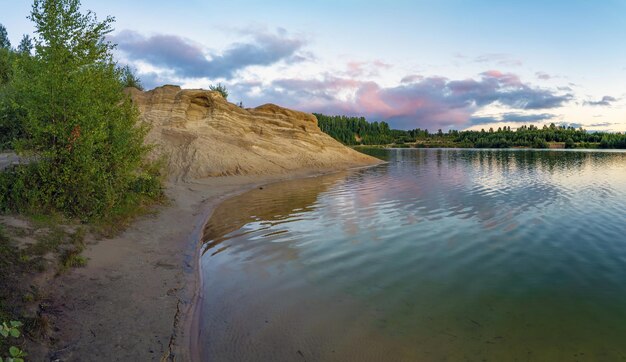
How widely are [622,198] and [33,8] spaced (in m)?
32.3

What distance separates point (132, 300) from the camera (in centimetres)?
856

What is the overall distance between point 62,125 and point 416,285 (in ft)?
41.0

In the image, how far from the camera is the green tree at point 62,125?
39.3 ft

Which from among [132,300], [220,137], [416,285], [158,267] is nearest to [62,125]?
[158,267]

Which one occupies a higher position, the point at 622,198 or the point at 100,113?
the point at 100,113

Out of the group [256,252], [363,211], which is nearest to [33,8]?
[256,252]

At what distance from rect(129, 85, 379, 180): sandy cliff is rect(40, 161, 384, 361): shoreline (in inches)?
769

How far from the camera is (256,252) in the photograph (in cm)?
1312

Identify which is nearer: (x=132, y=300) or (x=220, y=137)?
(x=132, y=300)

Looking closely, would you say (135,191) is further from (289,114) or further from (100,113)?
(289,114)

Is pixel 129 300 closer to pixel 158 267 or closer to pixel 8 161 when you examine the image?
pixel 158 267

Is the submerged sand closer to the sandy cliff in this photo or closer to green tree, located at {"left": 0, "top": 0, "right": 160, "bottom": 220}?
the sandy cliff

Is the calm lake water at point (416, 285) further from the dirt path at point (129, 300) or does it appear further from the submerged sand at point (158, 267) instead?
the submerged sand at point (158, 267)

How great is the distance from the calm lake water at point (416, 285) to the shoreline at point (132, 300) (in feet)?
1.79
